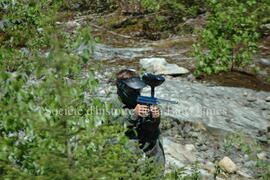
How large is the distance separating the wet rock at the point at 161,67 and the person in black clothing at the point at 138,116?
532 centimetres

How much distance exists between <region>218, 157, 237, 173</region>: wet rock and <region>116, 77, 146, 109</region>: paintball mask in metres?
2.78

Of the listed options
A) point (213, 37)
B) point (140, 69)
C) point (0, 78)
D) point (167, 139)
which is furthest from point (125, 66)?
point (0, 78)

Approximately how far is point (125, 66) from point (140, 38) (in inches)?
142

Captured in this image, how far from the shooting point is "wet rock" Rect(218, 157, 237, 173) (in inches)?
266

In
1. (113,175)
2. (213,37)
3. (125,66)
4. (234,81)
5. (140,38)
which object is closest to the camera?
(113,175)

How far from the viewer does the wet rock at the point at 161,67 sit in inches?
413

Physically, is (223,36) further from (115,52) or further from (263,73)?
(115,52)

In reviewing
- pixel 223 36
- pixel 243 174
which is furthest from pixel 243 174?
pixel 223 36

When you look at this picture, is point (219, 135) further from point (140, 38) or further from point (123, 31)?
point (123, 31)

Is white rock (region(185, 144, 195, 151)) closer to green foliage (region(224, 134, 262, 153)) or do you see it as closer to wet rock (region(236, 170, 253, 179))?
green foliage (region(224, 134, 262, 153))

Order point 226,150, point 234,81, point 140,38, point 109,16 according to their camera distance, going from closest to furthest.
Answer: point 226,150 → point 234,81 → point 140,38 → point 109,16

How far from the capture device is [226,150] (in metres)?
7.54

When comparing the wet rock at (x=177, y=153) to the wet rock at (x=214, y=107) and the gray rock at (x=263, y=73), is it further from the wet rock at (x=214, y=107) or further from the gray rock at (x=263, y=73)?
the gray rock at (x=263, y=73)

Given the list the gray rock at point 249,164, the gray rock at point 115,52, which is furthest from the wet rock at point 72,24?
the gray rock at point 249,164
